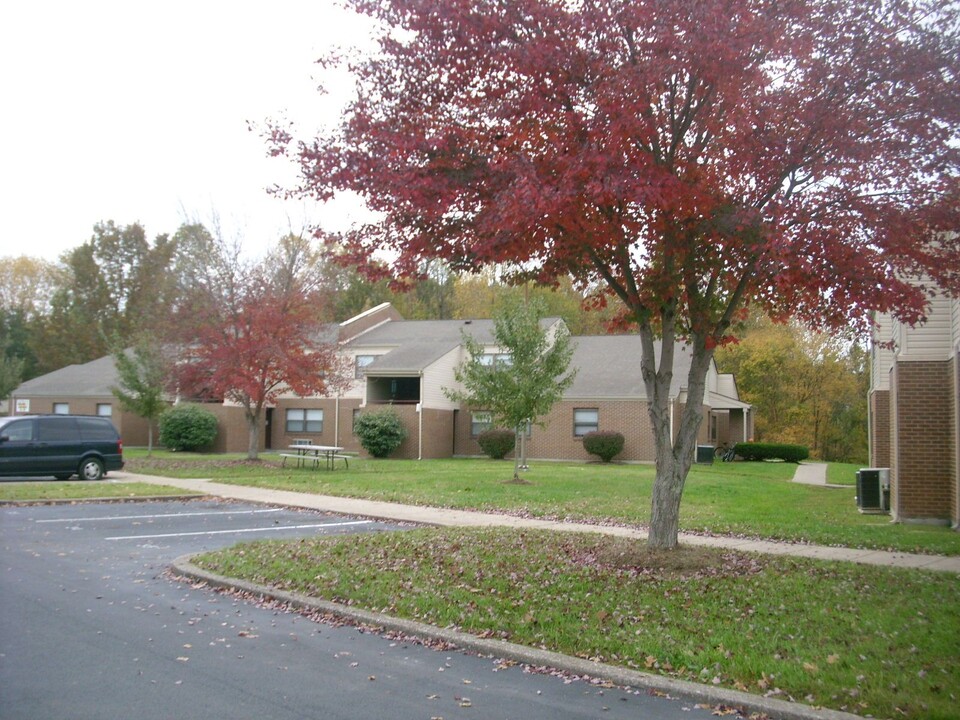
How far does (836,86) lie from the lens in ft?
30.8

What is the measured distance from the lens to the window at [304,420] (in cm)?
4159

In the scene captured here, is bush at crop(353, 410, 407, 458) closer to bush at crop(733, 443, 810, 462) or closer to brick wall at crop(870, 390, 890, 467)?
bush at crop(733, 443, 810, 462)

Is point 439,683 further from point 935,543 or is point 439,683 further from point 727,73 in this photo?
point 935,543

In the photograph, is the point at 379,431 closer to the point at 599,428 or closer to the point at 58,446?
the point at 599,428

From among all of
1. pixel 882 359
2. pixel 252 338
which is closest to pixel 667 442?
pixel 882 359

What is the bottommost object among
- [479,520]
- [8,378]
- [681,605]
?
[479,520]

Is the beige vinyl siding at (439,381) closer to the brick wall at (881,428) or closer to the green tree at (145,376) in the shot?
the green tree at (145,376)

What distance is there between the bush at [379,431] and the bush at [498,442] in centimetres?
345

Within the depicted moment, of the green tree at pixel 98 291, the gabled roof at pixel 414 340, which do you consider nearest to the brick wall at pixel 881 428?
the gabled roof at pixel 414 340

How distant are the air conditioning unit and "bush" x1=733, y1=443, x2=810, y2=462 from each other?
24.6 m

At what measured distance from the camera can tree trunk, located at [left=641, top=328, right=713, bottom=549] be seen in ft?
33.5

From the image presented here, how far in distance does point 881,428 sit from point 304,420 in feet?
87.8

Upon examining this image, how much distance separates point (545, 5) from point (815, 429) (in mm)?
41831

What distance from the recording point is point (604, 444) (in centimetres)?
3475
